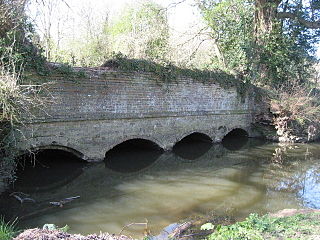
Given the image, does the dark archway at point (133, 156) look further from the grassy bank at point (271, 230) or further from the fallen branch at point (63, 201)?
the grassy bank at point (271, 230)

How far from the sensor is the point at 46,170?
9.41 m

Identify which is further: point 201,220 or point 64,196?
point 64,196

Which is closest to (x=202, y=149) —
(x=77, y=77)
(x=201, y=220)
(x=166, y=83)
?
(x=166, y=83)

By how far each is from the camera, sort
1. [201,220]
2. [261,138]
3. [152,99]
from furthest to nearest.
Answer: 1. [261,138]
2. [152,99]
3. [201,220]

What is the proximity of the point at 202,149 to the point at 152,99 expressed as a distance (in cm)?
380

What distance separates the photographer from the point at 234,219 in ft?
21.2

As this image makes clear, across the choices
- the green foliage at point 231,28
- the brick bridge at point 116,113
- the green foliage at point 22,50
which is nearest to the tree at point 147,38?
the green foliage at point 231,28

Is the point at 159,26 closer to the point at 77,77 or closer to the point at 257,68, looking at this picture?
the point at 257,68

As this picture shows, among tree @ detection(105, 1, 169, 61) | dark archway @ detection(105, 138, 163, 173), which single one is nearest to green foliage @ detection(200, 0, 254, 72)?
tree @ detection(105, 1, 169, 61)

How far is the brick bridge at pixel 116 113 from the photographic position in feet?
29.7

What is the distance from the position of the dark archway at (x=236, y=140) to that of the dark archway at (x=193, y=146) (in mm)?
996

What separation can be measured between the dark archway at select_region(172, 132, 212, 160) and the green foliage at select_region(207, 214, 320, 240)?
7.42 m

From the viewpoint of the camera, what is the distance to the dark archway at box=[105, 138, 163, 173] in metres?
10.4

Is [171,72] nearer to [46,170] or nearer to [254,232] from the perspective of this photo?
[46,170]
